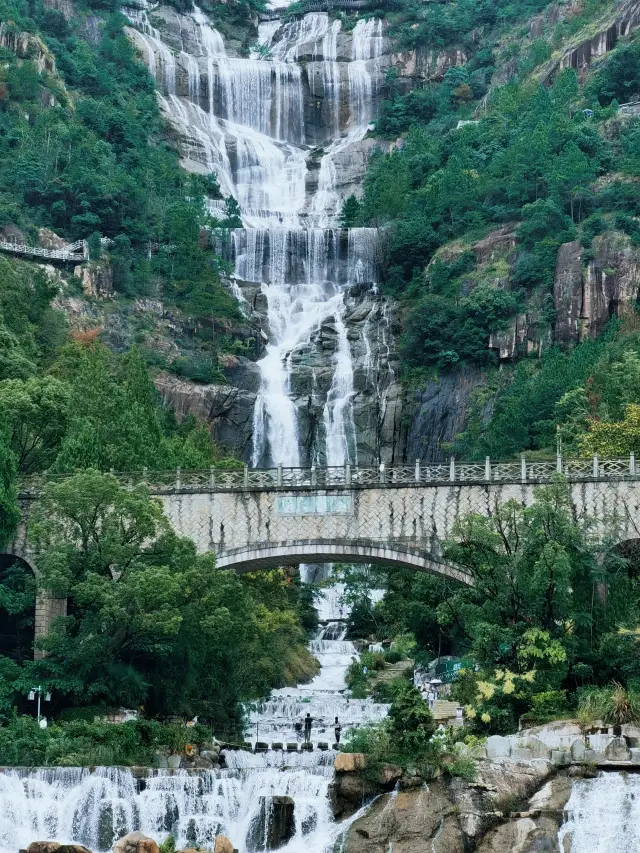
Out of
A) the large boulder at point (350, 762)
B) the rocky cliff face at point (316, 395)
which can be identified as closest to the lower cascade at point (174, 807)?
the large boulder at point (350, 762)

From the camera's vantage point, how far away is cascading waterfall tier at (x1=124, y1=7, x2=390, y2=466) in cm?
8094

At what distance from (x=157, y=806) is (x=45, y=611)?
11.1 metres

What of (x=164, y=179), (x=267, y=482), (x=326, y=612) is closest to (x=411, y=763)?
(x=267, y=482)

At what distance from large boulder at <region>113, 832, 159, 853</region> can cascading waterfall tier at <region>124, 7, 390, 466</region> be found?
43630 millimetres

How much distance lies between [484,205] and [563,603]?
50.8 m

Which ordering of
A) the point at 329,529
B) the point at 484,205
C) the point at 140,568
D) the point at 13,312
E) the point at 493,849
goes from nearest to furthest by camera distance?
the point at 493,849, the point at 140,568, the point at 329,529, the point at 13,312, the point at 484,205

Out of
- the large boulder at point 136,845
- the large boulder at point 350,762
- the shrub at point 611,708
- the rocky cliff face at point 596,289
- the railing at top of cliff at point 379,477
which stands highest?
the rocky cliff face at point 596,289

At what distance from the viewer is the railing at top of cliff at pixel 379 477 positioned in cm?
4722

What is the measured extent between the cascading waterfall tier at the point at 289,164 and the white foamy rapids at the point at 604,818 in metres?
43.0

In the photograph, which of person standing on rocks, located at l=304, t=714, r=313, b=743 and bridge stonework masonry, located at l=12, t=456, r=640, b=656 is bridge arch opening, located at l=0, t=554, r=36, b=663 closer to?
bridge stonework masonry, located at l=12, t=456, r=640, b=656

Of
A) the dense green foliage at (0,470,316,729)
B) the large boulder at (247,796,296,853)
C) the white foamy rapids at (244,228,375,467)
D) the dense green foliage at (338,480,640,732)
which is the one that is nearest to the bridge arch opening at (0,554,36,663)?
the dense green foliage at (0,470,316,729)

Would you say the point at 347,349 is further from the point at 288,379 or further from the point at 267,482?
the point at 267,482

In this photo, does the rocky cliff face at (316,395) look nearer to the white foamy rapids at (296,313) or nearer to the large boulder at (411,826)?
the white foamy rapids at (296,313)

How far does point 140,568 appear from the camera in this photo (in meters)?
44.0
